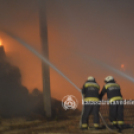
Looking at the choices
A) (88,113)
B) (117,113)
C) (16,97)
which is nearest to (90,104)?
(88,113)

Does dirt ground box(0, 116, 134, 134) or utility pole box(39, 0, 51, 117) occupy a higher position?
utility pole box(39, 0, 51, 117)

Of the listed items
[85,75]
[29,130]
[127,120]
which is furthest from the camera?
[85,75]

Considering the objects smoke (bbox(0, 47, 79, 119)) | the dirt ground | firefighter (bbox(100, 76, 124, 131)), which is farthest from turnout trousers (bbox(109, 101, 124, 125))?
smoke (bbox(0, 47, 79, 119))

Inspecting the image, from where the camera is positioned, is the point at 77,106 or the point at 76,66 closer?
the point at 77,106

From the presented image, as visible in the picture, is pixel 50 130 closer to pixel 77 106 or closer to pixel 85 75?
pixel 77 106

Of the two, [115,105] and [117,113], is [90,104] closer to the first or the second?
[115,105]

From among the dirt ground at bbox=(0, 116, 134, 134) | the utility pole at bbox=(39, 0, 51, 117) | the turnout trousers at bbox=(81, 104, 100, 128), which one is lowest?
the dirt ground at bbox=(0, 116, 134, 134)

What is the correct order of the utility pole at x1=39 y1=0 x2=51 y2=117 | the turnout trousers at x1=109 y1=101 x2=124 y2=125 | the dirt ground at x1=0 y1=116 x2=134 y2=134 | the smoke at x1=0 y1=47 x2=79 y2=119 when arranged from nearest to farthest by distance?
the dirt ground at x1=0 y1=116 x2=134 y2=134
the turnout trousers at x1=109 y1=101 x2=124 y2=125
the utility pole at x1=39 y1=0 x2=51 y2=117
the smoke at x1=0 y1=47 x2=79 y2=119

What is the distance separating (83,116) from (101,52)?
4.61 metres

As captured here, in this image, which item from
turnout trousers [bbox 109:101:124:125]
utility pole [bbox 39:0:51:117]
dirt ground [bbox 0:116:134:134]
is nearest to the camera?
dirt ground [bbox 0:116:134:134]

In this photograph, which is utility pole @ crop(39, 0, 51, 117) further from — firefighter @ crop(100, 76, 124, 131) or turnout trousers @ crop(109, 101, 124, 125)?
turnout trousers @ crop(109, 101, 124, 125)

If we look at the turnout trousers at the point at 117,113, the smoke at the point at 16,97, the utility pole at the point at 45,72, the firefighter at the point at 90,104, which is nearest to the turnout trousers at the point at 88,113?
the firefighter at the point at 90,104

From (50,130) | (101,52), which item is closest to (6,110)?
(50,130)

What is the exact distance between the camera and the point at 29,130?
464cm
